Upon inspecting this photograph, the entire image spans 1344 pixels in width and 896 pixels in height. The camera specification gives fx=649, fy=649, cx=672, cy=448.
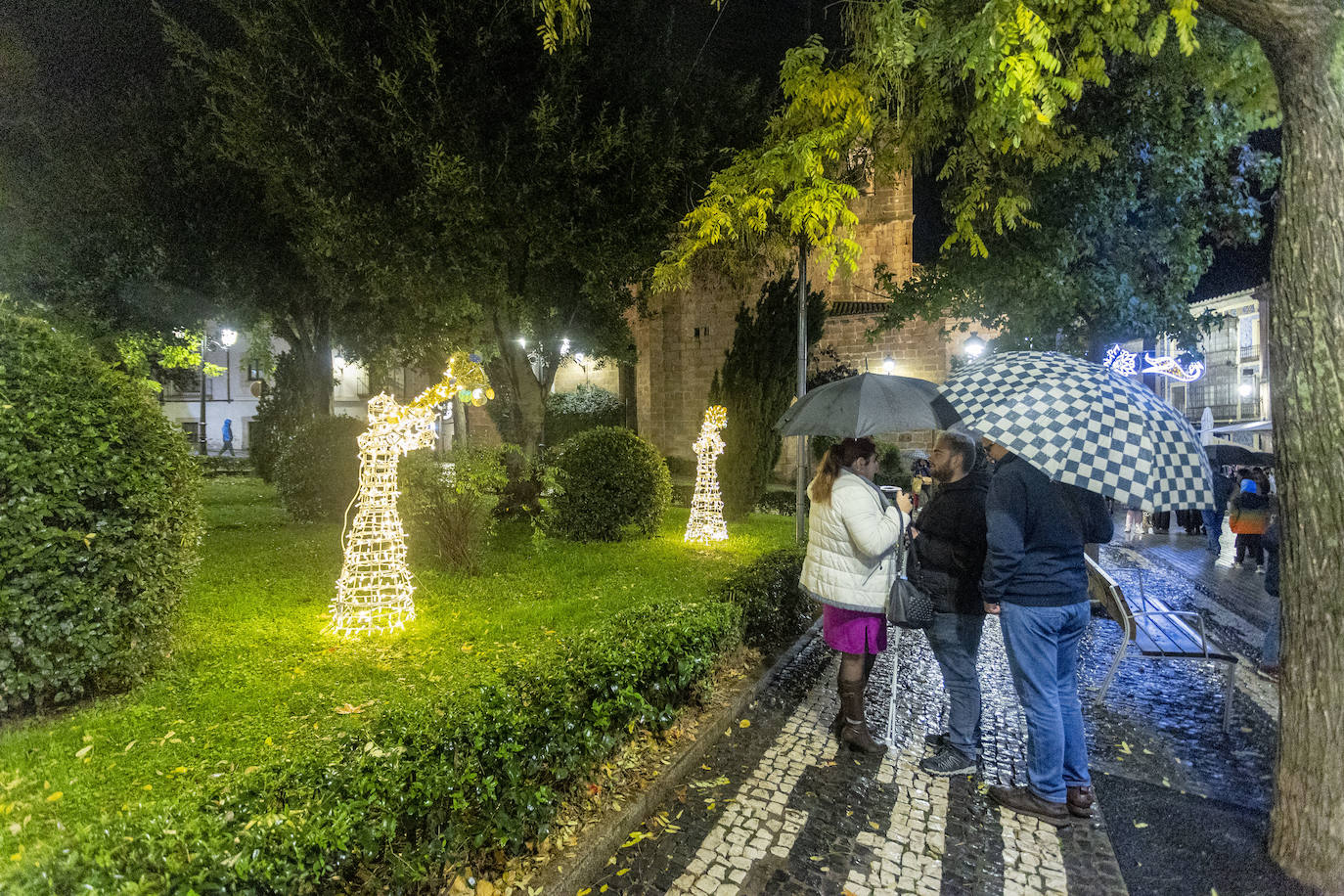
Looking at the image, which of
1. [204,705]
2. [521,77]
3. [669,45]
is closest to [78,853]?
[204,705]

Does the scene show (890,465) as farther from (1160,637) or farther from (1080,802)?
(1080,802)

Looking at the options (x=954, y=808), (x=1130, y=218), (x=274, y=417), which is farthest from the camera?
(x=274, y=417)

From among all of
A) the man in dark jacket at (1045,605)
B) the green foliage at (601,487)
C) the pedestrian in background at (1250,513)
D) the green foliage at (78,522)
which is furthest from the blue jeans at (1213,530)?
the green foliage at (78,522)

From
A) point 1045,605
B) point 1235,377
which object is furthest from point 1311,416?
point 1235,377

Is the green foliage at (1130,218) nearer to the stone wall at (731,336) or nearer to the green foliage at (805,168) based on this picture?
the green foliage at (805,168)

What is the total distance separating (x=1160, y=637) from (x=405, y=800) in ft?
16.8

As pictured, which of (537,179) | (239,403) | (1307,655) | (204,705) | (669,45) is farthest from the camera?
(239,403)

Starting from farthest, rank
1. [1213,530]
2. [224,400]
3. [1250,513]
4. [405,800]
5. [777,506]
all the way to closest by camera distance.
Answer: [224,400], [777,506], [1213,530], [1250,513], [405,800]

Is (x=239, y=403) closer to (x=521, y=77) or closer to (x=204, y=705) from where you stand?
(x=521, y=77)

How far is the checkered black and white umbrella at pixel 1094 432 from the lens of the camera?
3004 millimetres

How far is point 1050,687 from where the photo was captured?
11.0 ft

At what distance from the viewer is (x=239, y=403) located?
132 feet

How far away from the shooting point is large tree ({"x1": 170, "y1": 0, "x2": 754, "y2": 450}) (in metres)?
8.06

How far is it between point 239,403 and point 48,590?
144 feet
